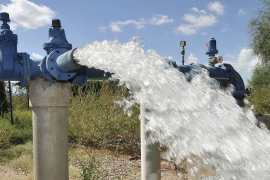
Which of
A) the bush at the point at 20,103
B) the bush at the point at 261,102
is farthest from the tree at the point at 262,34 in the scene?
the bush at the point at 20,103

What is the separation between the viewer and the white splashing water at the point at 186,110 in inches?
57.0

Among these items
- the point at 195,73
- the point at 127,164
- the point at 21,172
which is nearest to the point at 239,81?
the point at 195,73

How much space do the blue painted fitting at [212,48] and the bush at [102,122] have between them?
3.01 metres

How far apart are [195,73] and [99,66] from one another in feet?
2.07

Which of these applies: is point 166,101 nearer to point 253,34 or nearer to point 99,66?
point 99,66

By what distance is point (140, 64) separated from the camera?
1634mm

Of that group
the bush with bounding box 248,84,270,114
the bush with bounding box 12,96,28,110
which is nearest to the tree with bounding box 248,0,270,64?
the bush with bounding box 248,84,270,114

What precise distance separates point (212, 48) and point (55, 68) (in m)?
1.32

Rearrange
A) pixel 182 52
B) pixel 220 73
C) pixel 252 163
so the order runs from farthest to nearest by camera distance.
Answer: pixel 182 52, pixel 220 73, pixel 252 163

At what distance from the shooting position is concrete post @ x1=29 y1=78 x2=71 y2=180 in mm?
1862

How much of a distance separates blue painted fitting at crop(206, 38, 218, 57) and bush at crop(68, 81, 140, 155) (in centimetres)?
301

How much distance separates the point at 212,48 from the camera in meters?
2.38

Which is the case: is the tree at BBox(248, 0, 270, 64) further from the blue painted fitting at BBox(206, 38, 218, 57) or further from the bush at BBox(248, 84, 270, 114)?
the blue painted fitting at BBox(206, 38, 218, 57)

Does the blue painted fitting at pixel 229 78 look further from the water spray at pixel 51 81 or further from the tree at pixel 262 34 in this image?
the tree at pixel 262 34
